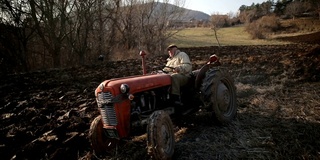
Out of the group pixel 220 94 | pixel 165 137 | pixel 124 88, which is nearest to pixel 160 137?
pixel 165 137

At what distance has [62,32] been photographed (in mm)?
14680

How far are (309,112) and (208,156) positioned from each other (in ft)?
7.99

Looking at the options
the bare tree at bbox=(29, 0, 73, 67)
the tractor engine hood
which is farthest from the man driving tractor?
the bare tree at bbox=(29, 0, 73, 67)

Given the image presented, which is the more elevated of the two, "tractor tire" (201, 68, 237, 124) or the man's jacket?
the man's jacket

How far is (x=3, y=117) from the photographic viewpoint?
21.0 ft

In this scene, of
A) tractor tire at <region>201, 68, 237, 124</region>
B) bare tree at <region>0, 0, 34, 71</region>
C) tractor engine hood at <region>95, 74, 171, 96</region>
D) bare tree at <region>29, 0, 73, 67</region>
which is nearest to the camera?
tractor engine hood at <region>95, 74, 171, 96</region>

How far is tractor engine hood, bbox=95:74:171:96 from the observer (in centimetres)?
364

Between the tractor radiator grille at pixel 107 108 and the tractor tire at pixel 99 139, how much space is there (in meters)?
0.26

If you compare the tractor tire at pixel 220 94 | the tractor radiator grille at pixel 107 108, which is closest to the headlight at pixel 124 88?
the tractor radiator grille at pixel 107 108

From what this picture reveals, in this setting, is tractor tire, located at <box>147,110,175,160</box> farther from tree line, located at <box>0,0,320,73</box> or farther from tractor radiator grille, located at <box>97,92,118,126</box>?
tree line, located at <box>0,0,320,73</box>

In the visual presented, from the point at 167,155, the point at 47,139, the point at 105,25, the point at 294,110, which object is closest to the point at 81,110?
the point at 47,139

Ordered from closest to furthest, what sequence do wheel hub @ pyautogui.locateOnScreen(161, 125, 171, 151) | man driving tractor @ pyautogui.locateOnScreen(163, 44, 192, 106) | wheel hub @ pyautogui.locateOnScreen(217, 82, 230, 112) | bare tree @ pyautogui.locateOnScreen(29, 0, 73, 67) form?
wheel hub @ pyautogui.locateOnScreen(161, 125, 171, 151)
man driving tractor @ pyautogui.locateOnScreen(163, 44, 192, 106)
wheel hub @ pyautogui.locateOnScreen(217, 82, 230, 112)
bare tree @ pyautogui.locateOnScreen(29, 0, 73, 67)

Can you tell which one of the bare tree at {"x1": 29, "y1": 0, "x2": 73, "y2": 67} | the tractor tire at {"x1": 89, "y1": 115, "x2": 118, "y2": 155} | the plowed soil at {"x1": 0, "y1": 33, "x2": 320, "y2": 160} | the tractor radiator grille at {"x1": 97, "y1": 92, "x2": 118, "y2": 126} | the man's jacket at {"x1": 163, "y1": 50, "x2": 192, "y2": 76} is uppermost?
the bare tree at {"x1": 29, "y1": 0, "x2": 73, "y2": 67}

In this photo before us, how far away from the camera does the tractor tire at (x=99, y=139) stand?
12.8ft
